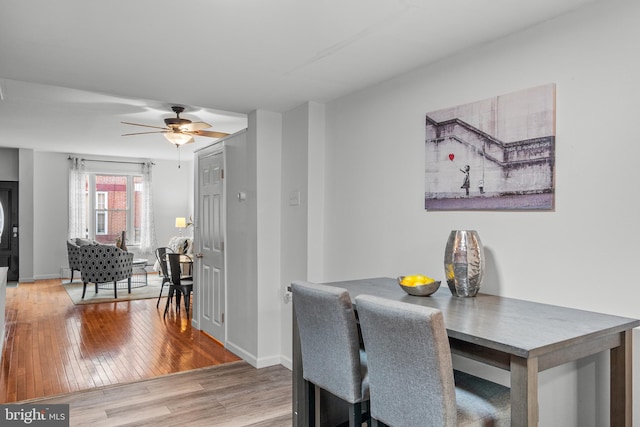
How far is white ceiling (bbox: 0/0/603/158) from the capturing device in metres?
1.96

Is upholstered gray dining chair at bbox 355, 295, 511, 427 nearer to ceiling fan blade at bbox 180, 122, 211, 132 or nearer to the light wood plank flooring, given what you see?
the light wood plank flooring

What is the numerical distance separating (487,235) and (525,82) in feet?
2.52

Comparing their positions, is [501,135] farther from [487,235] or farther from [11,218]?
[11,218]

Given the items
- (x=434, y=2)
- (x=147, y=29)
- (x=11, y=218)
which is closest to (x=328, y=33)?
(x=434, y=2)

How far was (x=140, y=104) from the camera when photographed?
4.63m

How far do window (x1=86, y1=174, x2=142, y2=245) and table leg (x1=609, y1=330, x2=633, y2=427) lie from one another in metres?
9.18

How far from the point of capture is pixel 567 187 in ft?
6.48

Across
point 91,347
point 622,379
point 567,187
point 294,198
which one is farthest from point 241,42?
point 91,347

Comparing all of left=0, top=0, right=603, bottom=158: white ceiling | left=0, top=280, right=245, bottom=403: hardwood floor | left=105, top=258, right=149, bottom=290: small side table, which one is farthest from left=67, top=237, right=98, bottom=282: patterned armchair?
left=0, top=0, right=603, bottom=158: white ceiling

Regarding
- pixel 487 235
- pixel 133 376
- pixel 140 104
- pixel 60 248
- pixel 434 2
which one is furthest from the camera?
pixel 60 248

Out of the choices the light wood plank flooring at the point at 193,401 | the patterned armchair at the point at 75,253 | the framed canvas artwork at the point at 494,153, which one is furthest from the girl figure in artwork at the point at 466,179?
the patterned armchair at the point at 75,253

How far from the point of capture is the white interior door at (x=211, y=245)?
14.8 ft

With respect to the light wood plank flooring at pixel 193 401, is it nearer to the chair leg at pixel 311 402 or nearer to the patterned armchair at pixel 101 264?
the chair leg at pixel 311 402

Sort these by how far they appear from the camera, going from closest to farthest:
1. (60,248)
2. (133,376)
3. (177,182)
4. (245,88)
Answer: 1. (245,88)
2. (133,376)
3. (60,248)
4. (177,182)
